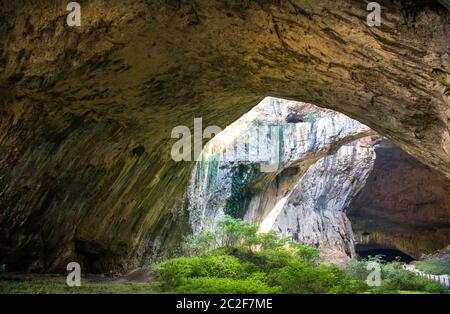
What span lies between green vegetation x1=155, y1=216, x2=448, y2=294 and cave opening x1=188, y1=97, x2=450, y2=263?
4.04 metres

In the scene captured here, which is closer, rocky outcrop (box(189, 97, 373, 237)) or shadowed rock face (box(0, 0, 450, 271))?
shadowed rock face (box(0, 0, 450, 271))

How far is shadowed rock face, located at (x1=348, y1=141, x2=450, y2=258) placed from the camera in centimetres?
2458

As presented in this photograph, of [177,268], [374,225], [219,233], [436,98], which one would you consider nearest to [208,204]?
[219,233]

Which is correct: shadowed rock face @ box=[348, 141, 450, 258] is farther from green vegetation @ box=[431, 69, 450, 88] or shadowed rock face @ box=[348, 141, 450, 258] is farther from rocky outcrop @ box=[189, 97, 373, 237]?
green vegetation @ box=[431, 69, 450, 88]

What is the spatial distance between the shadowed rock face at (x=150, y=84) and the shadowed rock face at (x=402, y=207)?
1559 cm

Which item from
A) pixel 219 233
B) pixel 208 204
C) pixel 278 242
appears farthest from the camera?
pixel 208 204

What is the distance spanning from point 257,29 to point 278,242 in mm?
7456

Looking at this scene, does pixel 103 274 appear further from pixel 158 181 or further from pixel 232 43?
pixel 232 43

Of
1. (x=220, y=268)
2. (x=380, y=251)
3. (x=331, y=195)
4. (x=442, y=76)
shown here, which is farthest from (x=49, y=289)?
(x=380, y=251)

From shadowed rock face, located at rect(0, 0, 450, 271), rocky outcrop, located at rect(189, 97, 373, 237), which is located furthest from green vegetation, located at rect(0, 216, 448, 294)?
rocky outcrop, located at rect(189, 97, 373, 237)

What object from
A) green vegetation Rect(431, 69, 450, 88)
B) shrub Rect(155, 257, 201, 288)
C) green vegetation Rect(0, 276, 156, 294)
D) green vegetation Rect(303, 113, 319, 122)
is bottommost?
green vegetation Rect(0, 276, 156, 294)

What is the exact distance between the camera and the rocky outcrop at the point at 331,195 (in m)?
22.3

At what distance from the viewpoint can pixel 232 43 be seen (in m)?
8.06

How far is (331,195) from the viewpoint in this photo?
939 inches
